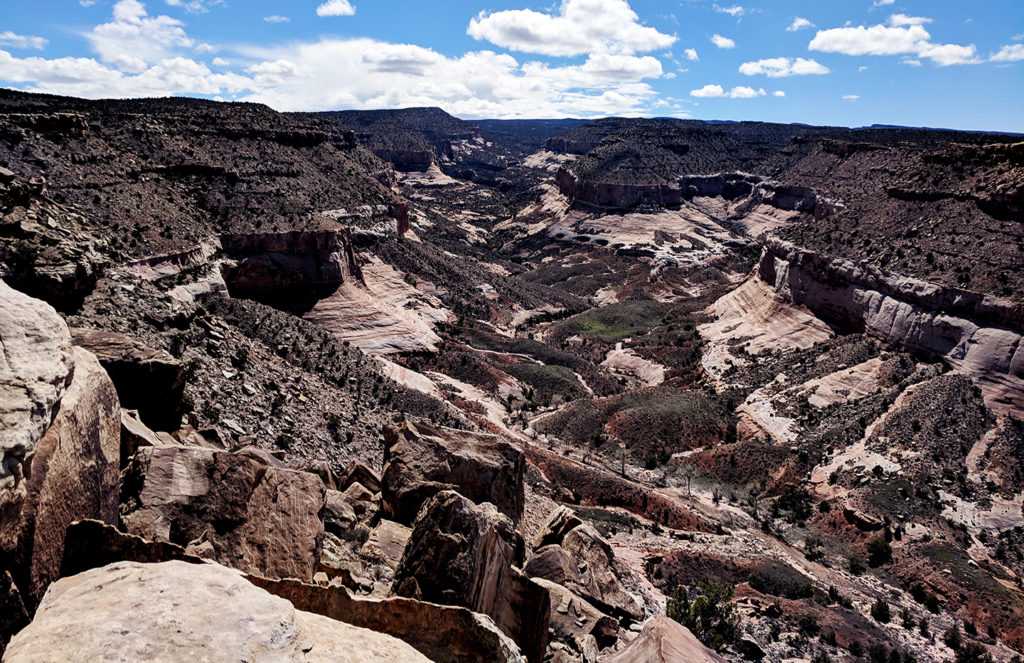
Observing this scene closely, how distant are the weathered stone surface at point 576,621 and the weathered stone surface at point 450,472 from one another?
2947 millimetres

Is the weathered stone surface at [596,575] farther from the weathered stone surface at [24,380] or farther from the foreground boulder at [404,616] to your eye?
the weathered stone surface at [24,380]

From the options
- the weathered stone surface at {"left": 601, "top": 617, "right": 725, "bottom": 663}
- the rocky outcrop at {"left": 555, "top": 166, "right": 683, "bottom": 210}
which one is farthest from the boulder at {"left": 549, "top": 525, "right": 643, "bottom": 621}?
the rocky outcrop at {"left": 555, "top": 166, "right": 683, "bottom": 210}

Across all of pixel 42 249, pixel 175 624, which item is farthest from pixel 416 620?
pixel 42 249

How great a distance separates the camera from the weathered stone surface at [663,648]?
513 inches

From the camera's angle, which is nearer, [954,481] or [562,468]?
[954,481]

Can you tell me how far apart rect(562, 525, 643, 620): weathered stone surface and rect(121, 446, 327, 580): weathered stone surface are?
852cm

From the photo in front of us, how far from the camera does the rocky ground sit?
8602 mm

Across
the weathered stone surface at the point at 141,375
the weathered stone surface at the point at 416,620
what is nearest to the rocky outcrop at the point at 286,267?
the weathered stone surface at the point at 141,375

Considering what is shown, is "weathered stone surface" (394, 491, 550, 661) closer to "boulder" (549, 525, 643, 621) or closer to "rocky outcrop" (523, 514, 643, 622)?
"rocky outcrop" (523, 514, 643, 622)

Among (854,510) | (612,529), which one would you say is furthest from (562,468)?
(854,510)

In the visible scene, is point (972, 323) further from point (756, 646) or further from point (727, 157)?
point (727, 157)

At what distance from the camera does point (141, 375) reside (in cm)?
1549

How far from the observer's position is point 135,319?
90.9ft

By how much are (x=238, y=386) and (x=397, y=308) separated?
35.3 m
